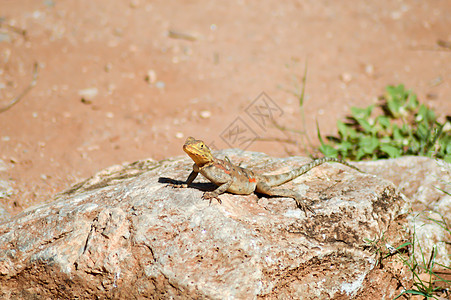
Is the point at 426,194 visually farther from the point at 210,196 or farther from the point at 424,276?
the point at 210,196

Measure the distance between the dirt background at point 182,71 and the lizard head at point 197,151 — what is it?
8.54ft

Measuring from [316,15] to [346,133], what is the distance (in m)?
4.57

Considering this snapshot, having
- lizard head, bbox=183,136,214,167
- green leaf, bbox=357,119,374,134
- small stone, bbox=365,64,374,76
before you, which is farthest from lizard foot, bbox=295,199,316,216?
small stone, bbox=365,64,374,76

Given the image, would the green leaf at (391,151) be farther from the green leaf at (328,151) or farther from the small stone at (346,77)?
the small stone at (346,77)

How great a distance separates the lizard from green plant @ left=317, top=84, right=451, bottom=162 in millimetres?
2111

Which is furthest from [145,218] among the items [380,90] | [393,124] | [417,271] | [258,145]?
[380,90]

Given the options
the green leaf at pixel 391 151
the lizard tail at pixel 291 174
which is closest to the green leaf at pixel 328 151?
the green leaf at pixel 391 151

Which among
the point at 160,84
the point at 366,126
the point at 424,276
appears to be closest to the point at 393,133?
the point at 366,126

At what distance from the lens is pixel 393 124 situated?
269 inches

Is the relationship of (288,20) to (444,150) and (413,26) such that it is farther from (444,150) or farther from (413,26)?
(444,150)

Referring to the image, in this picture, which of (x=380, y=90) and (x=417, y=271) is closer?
(x=417, y=271)

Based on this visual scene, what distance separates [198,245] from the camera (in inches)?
133

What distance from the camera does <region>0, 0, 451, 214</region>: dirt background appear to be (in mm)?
6660

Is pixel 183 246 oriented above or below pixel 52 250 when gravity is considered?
above
